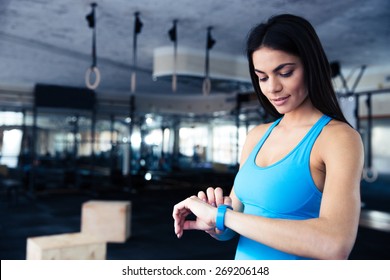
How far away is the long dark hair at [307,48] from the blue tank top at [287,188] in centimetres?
2

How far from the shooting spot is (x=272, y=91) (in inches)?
18.3

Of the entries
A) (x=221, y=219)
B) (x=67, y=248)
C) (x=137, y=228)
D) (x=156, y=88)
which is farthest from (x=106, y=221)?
(x=156, y=88)

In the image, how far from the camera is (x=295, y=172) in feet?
1.42

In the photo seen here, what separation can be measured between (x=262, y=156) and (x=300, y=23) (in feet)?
0.60

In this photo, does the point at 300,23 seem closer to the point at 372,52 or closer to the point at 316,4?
the point at 316,4

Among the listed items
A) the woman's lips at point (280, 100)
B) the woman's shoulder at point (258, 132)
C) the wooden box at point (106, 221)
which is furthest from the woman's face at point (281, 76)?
the wooden box at point (106, 221)

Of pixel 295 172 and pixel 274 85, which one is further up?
pixel 274 85

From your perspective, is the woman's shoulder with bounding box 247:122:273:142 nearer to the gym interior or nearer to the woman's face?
the woman's face

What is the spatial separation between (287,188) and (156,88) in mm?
6670

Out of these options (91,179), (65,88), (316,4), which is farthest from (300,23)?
(65,88)

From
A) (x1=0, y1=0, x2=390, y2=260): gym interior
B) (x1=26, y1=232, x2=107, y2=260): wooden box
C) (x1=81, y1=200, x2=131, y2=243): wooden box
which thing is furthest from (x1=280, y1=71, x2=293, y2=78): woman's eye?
(x1=81, y1=200, x2=131, y2=243): wooden box

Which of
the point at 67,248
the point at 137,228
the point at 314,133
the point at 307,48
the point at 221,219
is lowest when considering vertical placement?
the point at 137,228

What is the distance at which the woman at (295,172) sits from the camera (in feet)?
1.24

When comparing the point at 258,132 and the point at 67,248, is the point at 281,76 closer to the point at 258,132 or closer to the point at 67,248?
the point at 258,132
